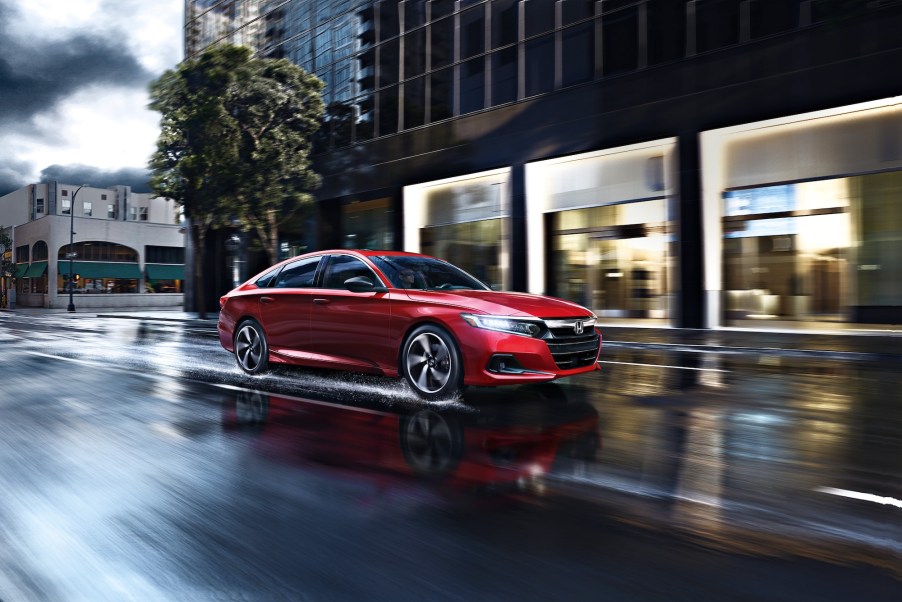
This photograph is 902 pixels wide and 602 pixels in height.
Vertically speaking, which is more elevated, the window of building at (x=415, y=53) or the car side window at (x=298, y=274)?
the window of building at (x=415, y=53)

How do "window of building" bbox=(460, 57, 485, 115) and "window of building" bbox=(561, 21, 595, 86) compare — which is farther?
"window of building" bbox=(460, 57, 485, 115)

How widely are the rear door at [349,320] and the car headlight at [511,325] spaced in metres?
1.10

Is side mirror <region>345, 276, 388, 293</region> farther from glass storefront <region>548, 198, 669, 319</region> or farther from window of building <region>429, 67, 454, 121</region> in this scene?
window of building <region>429, 67, 454, 121</region>

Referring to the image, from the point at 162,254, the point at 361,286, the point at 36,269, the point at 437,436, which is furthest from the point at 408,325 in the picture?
the point at 162,254

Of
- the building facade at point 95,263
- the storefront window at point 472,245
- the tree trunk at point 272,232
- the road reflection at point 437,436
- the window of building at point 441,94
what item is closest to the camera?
the road reflection at point 437,436

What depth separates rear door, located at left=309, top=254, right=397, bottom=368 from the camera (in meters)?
6.95

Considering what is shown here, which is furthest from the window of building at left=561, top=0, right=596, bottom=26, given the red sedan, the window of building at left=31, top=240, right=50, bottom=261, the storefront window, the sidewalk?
the window of building at left=31, top=240, right=50, bottom=261

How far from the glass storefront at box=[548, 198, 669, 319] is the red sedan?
42.6ft

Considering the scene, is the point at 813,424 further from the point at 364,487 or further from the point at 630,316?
the point at 630,316

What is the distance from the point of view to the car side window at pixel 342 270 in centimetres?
755

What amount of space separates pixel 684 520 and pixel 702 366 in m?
7.23

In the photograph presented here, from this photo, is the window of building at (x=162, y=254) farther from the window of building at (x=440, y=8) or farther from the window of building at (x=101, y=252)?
the window of building at (x=440, y=8)

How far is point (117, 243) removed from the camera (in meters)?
63.5

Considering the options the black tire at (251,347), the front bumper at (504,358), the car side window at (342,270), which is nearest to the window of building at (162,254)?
the black tire at (251,347)
